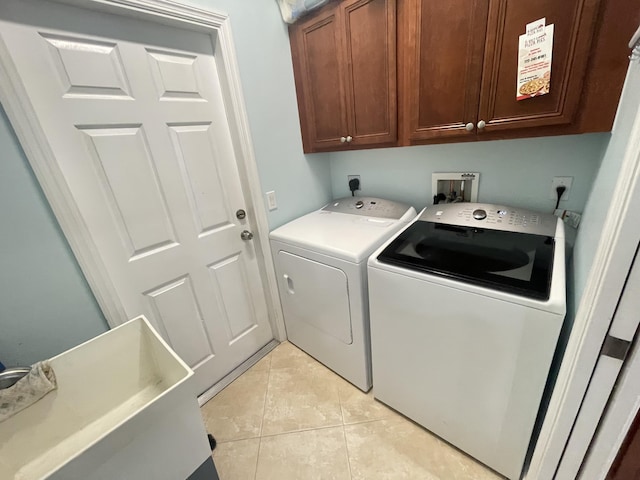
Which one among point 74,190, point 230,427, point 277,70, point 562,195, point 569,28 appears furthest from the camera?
point 277,70

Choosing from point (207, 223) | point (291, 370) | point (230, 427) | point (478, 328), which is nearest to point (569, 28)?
point (478, 328)

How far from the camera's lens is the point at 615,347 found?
65 centimetres

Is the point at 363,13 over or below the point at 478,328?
over

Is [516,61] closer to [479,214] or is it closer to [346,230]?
[479,214]

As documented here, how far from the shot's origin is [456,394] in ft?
3.74

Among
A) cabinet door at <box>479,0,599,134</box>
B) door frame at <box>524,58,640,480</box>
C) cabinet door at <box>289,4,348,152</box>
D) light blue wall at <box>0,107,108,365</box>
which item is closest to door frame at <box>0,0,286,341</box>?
light blue wall at <box>0,107,108,365</box>

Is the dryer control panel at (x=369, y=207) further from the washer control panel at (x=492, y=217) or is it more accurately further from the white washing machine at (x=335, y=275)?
the washer control panel at (x=492, y=217)

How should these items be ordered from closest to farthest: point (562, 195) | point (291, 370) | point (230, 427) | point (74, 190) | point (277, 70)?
point (74, 190)
point (562, 195)
point (230, 427)
point (277, 70)
point (291, 370)

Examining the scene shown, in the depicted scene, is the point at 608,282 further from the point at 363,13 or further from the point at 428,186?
the point at 363,13

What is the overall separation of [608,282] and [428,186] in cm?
117

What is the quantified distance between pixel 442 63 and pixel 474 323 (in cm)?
110

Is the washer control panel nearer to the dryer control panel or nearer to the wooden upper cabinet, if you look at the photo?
the dryer control panel

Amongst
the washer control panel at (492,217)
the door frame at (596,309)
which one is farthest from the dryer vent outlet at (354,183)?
the door frame at (596,309)

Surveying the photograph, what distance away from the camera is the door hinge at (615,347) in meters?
0.64
